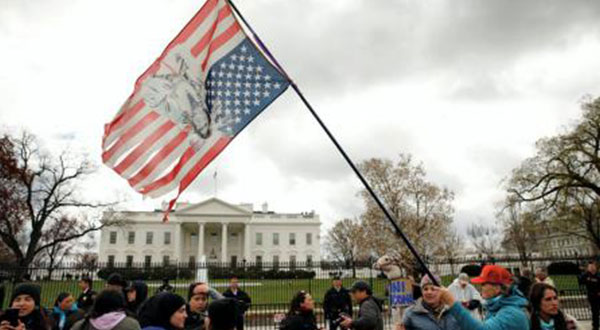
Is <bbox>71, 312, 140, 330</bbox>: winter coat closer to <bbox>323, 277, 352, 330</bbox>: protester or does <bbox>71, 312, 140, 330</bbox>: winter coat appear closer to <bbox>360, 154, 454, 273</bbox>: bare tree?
<bbox>323, 277, 352, 330</bbox>: protester

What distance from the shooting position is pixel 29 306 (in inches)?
163

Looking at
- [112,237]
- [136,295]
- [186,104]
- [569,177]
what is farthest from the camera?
[112,237]

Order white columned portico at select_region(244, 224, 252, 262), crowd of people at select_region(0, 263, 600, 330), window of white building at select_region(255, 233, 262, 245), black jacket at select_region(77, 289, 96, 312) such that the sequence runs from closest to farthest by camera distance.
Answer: crowd of people at select_region(0, 263, 600, 330) < black jacket at select_region(77, 289, 96, 312) < white columned portico at select_region(244, 224, 252, 262) < window of white building at select_region(255, 233, 262, 245)

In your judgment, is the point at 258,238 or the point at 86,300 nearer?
the point at 86,300

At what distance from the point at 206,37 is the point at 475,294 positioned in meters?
6.98

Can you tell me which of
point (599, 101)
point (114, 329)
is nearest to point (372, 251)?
point (599, 101)

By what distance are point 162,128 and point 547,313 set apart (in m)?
4.93

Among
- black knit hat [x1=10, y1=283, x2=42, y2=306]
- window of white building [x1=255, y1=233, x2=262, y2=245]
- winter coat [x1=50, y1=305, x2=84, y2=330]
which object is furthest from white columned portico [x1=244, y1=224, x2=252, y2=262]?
black knit hat [x1=10, y1=283, x2=42, y2=306]

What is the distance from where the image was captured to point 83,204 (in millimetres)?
33438

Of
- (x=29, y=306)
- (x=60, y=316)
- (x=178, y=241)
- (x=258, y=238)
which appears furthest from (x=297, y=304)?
(x=258, y=238)

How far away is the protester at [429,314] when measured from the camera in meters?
3.48

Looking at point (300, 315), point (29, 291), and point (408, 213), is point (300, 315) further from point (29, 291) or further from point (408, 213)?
point (408, 213)

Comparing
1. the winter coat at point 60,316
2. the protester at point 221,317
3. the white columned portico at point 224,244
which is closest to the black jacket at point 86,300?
the winter coat at point 60,316

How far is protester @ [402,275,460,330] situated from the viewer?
348 centimetres
